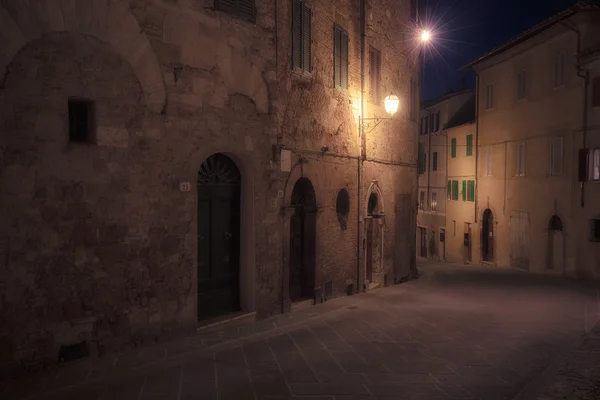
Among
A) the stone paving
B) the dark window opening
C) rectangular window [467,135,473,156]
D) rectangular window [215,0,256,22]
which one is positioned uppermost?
rectangular window [215,0,256,22]

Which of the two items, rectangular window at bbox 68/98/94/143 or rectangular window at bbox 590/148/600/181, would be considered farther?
rectangular window at bbox 590/148/600/181

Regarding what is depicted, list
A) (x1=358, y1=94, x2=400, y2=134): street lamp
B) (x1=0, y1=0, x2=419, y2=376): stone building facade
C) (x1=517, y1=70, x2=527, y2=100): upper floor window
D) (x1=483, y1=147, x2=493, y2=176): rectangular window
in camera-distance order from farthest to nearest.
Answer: (x1=483, y1=147, x2=493, y2=176): rectangular window < (x1=517, y1=70, x2=527, y2=100): upper floor window < (x1=358, y1=94, x2=400, y2=134): street lamp < (x1=0, y1=0, x2=419, y2=376): stone building facade

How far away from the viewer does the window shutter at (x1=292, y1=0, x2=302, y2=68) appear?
9.94 meters

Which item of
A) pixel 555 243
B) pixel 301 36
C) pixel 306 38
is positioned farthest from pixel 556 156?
pixel 301 36

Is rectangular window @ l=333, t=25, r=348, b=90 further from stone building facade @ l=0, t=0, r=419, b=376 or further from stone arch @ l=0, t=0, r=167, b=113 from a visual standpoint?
stone arch @ l=0, t=0, r=167, b=113

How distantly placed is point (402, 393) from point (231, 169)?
4.84m

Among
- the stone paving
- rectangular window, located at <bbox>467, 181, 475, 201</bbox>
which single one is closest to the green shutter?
rectangular window, located at <bbox>467, 181, 475, 201</bbox>

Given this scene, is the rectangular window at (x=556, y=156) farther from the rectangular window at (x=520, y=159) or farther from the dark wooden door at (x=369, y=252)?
the dark wooden door at (x=369, y=252)

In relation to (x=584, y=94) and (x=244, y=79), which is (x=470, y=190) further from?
(x=244, y=79)

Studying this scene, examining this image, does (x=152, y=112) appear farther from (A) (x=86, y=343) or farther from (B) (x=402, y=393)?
(B) (x=402, y=393)

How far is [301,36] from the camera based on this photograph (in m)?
10.2

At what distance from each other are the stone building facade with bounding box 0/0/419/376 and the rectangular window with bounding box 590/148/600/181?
1000cm

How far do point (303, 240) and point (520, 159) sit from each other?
551 inches

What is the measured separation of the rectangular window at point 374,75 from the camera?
13430mm
